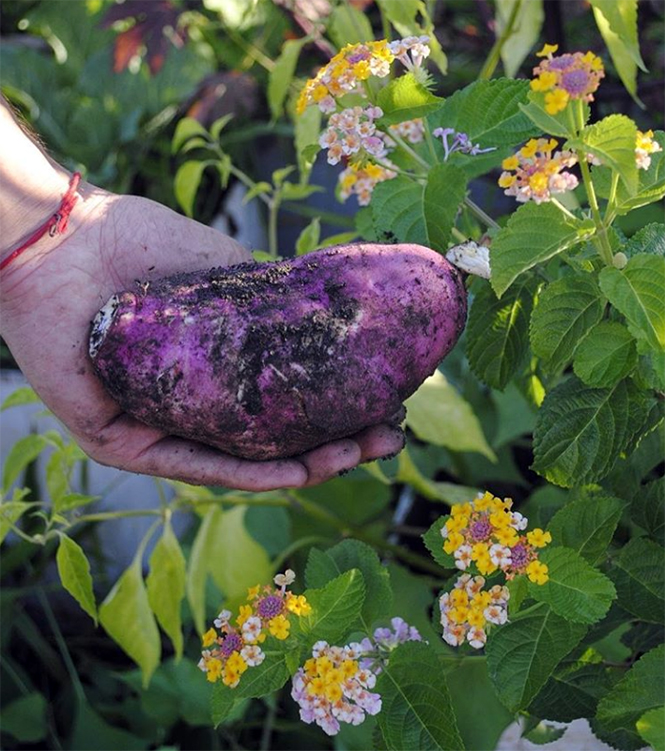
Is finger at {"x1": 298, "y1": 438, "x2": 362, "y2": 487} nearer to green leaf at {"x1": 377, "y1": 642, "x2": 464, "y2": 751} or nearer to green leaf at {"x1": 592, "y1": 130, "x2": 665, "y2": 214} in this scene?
green leaf at {"x1": 377, "y1": 642, "x2": 464, "y2": 751}

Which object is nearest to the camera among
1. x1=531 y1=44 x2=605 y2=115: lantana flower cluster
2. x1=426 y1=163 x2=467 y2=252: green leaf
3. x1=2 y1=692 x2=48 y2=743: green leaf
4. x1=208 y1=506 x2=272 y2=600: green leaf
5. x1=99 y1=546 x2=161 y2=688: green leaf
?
x1=531 y1=44 x2=605 y2=115: lantana flower cluster

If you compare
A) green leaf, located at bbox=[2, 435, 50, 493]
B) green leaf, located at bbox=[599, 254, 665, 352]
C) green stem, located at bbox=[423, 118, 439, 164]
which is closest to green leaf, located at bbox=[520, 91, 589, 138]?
green leaf, located at bbox=[599, 254, 665, 352]

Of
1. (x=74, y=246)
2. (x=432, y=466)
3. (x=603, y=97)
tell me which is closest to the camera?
(x=74, y=246)

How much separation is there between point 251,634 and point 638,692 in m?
0.31

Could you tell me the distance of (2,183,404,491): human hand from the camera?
0.99 m

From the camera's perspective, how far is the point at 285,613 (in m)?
0.79

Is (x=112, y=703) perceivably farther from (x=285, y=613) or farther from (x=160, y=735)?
(x=285, y=613)

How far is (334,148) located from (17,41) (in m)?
1.91

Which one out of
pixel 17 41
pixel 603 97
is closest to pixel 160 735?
pixel 603 97

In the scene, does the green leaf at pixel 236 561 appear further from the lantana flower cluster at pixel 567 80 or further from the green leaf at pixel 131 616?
the lantana flower cluster at pixel 567 80

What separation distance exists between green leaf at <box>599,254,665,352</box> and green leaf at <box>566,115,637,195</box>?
72 mm

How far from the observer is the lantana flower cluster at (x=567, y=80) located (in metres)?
0.69

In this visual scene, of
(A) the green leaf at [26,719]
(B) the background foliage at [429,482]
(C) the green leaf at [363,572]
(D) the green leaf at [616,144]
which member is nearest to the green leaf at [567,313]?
(B) the background foliage at [429,482]

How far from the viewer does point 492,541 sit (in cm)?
77
